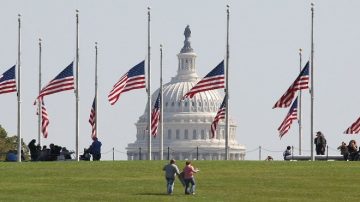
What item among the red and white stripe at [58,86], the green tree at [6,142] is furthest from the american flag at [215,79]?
the green tree at [6,142]

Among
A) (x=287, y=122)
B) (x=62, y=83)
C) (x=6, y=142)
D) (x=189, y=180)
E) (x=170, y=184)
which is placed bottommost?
(x=170, y=184)

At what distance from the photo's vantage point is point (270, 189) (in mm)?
60656

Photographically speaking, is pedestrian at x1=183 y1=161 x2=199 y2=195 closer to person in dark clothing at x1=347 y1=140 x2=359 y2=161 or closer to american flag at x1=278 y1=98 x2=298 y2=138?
person in dark clothing at x1=347 y1=140 x2=359 y2=161

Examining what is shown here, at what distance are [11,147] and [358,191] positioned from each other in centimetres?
9864

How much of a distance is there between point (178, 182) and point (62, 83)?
2740cm

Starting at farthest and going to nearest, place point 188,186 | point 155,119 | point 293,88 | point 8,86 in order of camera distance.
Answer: point 155,119 → point 8,86 → point 293,88 → point 188,186

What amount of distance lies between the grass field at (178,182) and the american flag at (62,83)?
15293mm

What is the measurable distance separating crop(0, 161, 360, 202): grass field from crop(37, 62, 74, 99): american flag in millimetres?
15293

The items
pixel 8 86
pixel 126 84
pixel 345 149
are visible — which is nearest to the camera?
pixel 345 149

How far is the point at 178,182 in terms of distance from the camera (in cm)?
6725

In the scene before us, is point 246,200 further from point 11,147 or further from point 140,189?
point 11,147

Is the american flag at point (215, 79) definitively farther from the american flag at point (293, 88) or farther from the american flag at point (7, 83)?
the american flag at point (7, 83)

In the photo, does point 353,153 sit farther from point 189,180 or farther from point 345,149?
point 189,180

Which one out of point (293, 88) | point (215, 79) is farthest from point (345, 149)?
point (215, 79)
